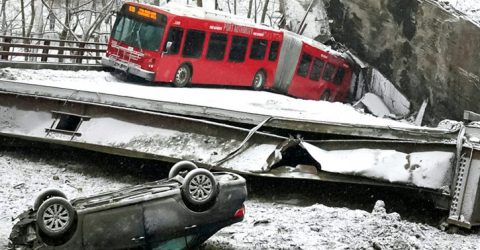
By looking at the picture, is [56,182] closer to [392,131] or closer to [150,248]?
[150,248]

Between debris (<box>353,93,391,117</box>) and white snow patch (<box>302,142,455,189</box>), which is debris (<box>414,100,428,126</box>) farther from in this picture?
white snow patch (<box>302,142,455,189</box>)

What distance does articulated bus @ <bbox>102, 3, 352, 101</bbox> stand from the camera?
21.5 m

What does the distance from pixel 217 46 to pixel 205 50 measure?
2.20 feet

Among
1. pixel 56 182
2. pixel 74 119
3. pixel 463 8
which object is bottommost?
pixel 56 182

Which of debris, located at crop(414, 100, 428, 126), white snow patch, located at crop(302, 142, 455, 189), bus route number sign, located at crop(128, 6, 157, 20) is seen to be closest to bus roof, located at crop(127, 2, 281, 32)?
bus route number sign, located at crop(128, 6, 157, 20)

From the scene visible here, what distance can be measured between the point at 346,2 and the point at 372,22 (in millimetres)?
2445

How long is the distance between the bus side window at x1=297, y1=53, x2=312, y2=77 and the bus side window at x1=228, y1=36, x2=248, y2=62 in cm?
411

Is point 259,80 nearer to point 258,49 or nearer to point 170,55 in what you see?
point 258,49

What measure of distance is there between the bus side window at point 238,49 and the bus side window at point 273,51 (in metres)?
1.91

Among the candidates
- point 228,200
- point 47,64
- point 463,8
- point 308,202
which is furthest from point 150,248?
point 463,8

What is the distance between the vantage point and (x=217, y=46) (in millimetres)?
23500

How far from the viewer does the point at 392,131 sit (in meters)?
12.2

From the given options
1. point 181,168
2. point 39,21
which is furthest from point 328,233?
point 39,21

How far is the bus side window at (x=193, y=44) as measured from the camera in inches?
874
